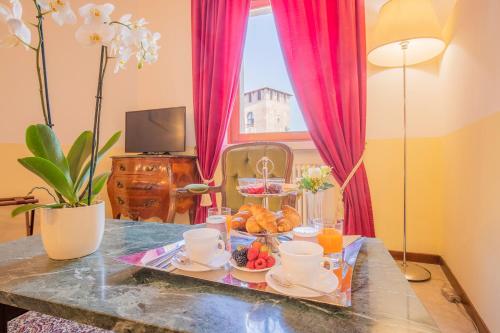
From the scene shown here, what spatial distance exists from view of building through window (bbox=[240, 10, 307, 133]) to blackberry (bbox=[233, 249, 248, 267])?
2.07m

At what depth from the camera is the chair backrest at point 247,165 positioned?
65.6 inches

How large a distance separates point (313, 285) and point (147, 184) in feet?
7.16

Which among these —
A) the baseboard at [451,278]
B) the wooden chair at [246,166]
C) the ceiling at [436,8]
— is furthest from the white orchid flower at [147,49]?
the ceiling at [436,8]

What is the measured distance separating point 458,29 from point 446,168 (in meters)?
0.97

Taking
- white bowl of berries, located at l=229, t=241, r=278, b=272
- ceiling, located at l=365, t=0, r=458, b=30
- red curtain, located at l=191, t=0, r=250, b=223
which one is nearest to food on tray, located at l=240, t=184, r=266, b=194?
white bowl of berries, located at l=229, t=241, r=278, b=272

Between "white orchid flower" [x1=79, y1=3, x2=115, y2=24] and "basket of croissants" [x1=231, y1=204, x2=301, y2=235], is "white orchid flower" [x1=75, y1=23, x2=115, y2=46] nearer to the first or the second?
"white orchid flower" [x1=79, y1=3, x2=115, y2=24]

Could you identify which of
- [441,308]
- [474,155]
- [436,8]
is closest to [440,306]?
[441,308]

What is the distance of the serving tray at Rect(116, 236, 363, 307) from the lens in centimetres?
50

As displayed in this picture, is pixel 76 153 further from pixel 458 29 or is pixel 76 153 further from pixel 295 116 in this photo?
pixel 458 29

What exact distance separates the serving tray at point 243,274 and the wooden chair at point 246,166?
2.94 feet

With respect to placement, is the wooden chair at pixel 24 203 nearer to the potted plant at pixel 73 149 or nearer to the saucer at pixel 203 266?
the potted plant at pixel 73 149

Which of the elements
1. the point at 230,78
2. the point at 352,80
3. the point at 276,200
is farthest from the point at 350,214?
the point at 230,78

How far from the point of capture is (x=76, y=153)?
0.80 meters

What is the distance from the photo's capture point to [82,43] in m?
0.66
